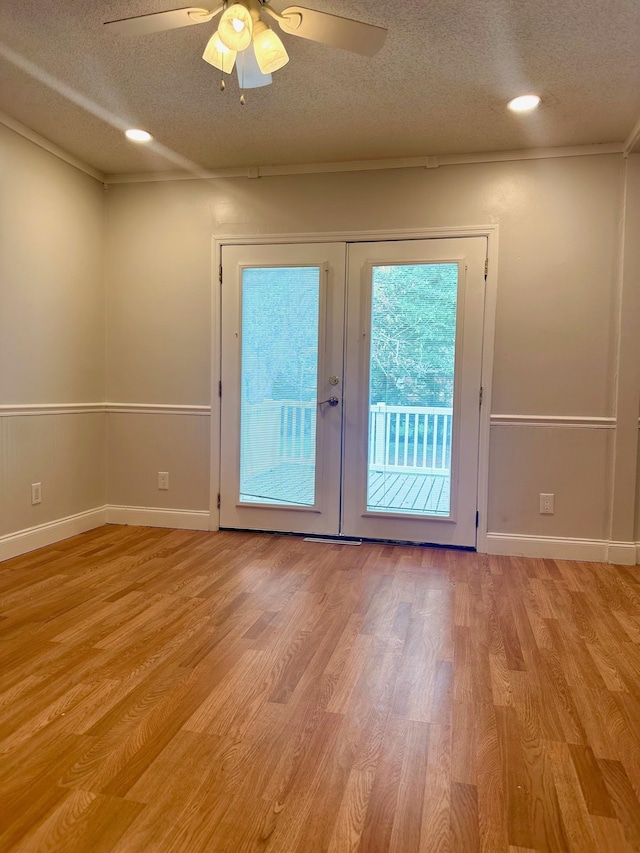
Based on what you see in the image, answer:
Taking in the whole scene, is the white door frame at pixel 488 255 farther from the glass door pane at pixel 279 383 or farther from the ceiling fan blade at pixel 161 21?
the ceiling fan blade at pixel 161 21

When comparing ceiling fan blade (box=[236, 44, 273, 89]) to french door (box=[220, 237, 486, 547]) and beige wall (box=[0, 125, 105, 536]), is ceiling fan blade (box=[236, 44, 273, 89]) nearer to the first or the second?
french door (box=[220, 237, 486, 547])

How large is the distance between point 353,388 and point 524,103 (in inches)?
70.4

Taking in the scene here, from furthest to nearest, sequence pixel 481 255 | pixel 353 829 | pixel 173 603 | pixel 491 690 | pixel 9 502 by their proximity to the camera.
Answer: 1. pixel 481 255
2. pixel 9 502
3. pixel 173 603
4. pixel 491 690
5. pixel 353 829

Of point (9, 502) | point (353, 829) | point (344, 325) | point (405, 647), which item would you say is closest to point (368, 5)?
point (344, 325)

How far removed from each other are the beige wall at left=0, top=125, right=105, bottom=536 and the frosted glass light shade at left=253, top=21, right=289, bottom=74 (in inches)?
71.0

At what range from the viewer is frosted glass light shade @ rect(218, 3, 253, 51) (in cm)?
175

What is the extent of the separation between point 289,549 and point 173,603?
1.03m

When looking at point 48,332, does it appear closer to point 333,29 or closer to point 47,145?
point 47,145

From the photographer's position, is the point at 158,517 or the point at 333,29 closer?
the point at 333,29

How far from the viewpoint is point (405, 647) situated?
2.06 metres

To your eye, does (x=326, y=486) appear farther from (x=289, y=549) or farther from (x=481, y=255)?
(x=481, y=255)

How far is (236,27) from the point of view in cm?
178

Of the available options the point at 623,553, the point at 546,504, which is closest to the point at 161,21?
the point at 546,504

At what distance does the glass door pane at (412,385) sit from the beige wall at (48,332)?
196 cm
